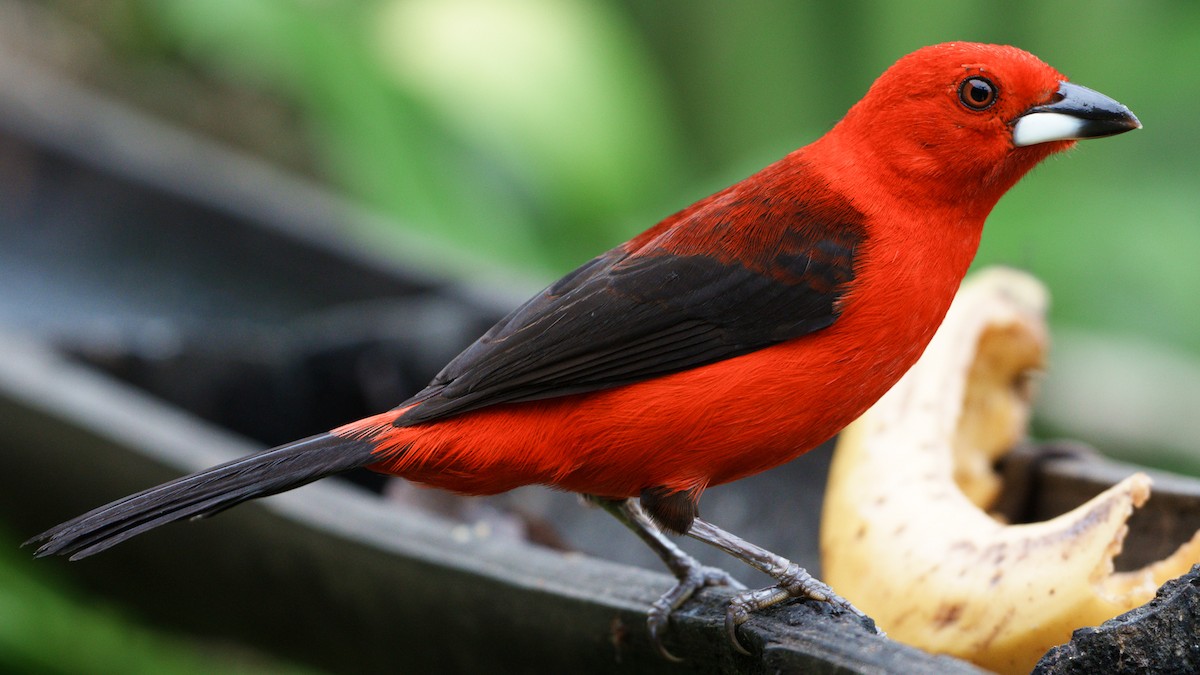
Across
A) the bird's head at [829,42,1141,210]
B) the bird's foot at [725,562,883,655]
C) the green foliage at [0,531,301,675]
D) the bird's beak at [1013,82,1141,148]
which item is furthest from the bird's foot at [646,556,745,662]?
the green foliage at [0,531,301,675]

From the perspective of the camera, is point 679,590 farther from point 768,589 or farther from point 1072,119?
point 1072,119

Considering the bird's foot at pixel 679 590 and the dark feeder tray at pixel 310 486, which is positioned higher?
the dark feeder tray at pixel 310 486

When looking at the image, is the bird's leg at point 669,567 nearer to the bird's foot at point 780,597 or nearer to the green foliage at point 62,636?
the bird's foot at point 780,597

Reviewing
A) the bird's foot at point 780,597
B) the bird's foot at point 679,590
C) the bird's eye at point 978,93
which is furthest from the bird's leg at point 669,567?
the bird's eye at point 978,93

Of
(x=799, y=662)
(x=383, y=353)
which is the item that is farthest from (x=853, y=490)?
(x=383, y=353)

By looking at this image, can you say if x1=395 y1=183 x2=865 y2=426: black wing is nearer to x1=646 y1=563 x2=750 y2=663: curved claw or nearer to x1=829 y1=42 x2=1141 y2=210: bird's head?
x1=829 y1=42 x2=1141 y2=210: bird's head

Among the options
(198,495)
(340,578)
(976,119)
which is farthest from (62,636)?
(976,119)
